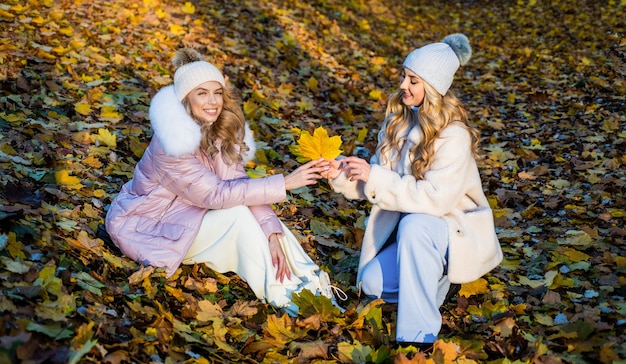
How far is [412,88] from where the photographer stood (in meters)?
3.30

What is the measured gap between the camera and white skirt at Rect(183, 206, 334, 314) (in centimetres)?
319

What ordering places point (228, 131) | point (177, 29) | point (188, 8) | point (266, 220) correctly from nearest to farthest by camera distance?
1. point (266, 220)
2. point (228, 131)
3. point (177, 29)
4. point (188, 8)

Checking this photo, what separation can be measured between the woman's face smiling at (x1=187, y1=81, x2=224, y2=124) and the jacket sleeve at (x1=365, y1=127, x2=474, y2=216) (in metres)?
0.98


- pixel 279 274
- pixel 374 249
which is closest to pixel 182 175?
pixel 279 274

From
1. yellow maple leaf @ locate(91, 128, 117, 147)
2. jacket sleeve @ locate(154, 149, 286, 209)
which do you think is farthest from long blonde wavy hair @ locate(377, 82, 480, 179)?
yellow maple leaf @ locate(91, 128, 117, 147)

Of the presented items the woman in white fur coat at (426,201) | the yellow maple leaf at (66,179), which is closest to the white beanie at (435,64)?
the woman in white fur coat at (426,201)

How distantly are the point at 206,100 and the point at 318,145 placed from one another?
707mm

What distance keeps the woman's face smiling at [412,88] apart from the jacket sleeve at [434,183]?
0.85ft

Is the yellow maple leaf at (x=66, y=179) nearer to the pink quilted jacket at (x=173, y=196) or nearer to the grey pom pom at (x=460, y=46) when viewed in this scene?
the pink quilted jacket at (x=173, y=196)

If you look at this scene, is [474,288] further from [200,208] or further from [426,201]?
[200,208]

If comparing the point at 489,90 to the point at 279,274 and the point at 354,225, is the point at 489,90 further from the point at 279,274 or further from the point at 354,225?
the point at 279,274

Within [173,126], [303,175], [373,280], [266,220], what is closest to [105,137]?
[173,126]

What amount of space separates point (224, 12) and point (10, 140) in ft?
16.3

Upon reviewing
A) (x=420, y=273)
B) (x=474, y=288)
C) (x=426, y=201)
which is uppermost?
(x=426, y=201)
